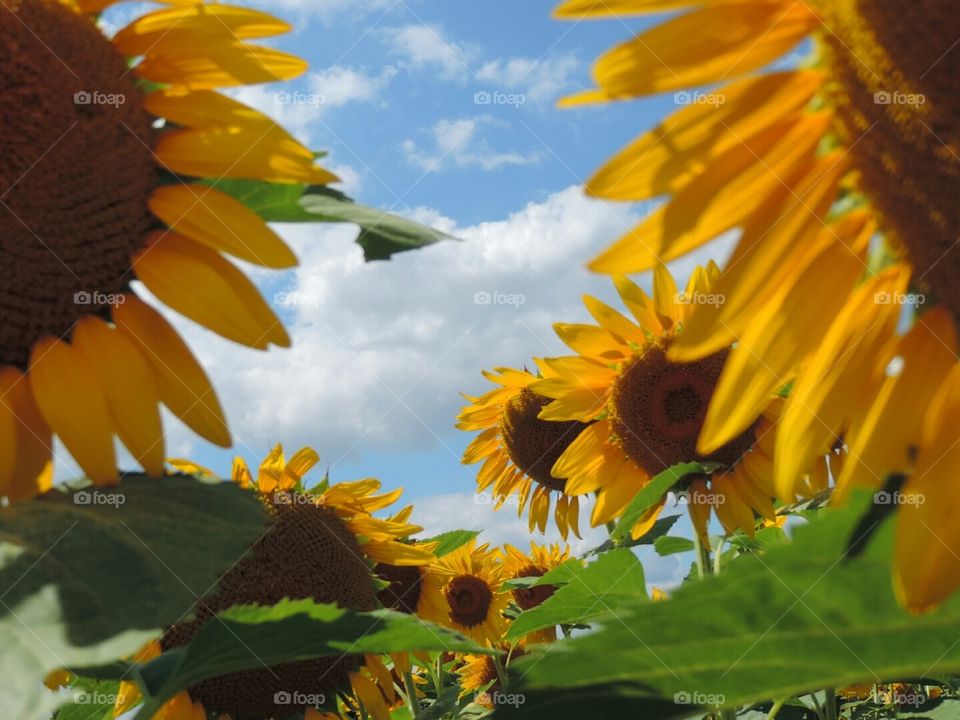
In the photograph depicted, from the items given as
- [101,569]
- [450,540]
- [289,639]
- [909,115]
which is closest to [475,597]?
[450,540]

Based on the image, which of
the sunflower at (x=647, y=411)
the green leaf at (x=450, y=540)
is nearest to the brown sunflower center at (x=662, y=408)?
the sunflower at (x=647, y=411)

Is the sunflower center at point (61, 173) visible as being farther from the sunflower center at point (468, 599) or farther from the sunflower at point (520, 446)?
the sunflower center at point (468, 599)

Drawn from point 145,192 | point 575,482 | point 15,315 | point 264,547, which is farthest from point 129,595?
point 575,482

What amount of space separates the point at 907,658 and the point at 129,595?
978mm

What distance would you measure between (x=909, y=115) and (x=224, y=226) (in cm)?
117

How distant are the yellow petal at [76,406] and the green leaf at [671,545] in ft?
9.99

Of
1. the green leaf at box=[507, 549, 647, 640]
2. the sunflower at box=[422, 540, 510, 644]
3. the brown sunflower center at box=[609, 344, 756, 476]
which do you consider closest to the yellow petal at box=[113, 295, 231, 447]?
the green leaf at box=[507, 549, 647, 640]

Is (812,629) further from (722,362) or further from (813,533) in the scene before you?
(722,362)

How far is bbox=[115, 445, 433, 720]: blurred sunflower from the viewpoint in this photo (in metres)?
3.12

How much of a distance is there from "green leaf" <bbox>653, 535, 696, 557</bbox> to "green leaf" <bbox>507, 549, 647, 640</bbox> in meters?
1.06

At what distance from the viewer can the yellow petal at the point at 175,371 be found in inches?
65.2

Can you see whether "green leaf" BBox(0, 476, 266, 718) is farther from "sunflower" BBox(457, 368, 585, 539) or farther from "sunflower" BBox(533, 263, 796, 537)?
"sunflower" BBox(457, 368, 585, 539)

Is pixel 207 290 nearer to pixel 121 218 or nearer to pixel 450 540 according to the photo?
pixel 121 218

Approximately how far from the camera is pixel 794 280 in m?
1.54
